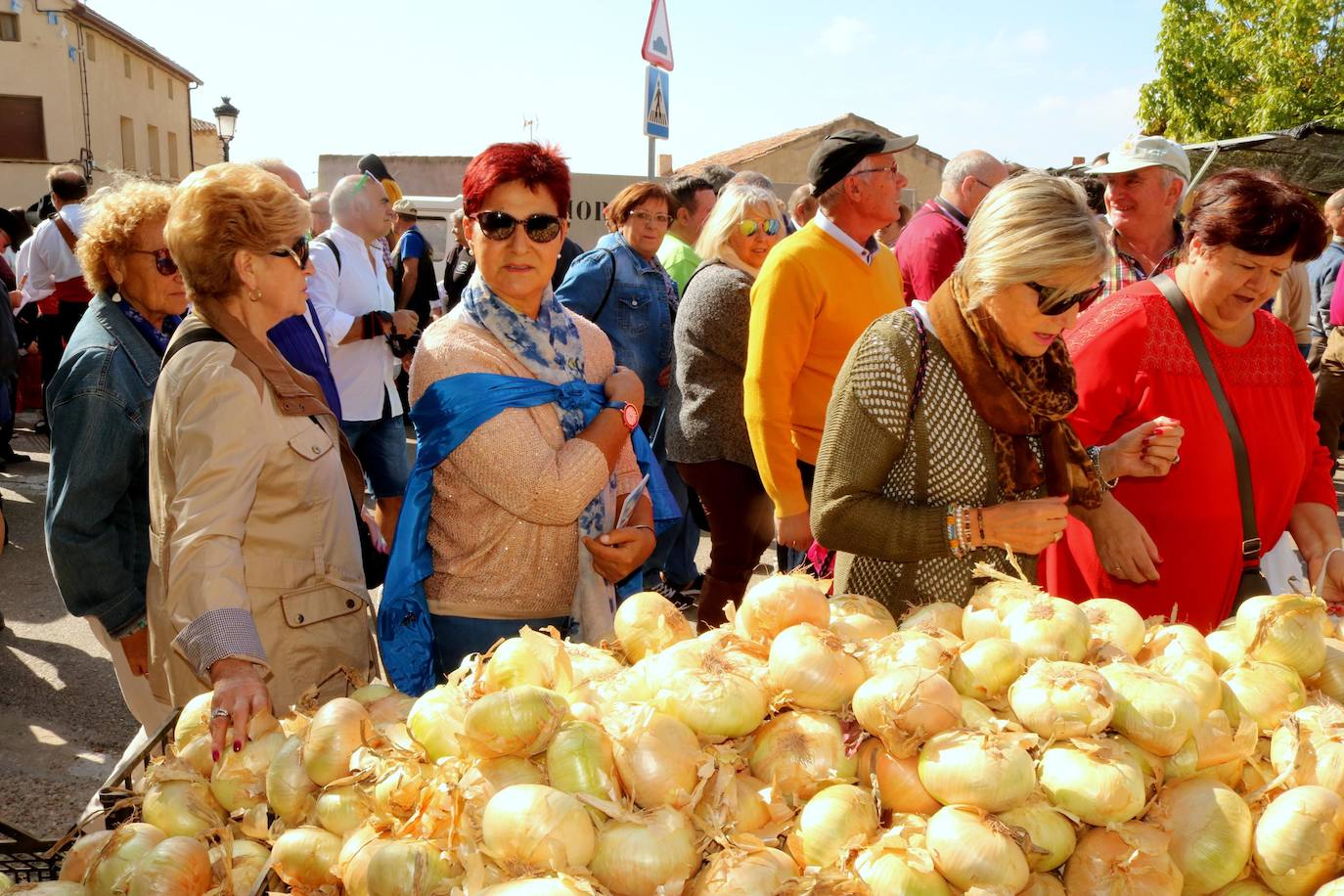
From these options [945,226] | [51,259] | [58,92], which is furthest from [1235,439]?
[58,92]

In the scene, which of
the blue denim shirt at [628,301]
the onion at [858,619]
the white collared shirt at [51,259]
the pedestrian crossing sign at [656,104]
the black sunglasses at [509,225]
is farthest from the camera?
the white collared shirt at [51,259]

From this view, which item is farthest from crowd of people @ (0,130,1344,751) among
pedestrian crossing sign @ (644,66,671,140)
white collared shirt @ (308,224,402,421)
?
pedestrian crossing sign @ (644,66,671,140)

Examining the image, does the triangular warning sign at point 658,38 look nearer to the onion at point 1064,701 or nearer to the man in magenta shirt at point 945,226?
the man in magenta shirt at point 945,226

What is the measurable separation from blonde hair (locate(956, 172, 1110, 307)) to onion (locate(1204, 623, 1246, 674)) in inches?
27.8

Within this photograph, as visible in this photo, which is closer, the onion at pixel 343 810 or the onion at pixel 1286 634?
A: the onion at pixel 343 810

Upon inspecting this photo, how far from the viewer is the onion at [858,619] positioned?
5.87ft

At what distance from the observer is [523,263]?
88.2 inches

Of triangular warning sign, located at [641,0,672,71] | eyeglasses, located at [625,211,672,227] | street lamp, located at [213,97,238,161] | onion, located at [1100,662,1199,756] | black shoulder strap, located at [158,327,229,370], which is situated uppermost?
street lamp, located at [213,97,238,161]

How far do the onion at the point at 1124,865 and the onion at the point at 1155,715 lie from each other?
0.12 metres

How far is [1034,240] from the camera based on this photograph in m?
1.98

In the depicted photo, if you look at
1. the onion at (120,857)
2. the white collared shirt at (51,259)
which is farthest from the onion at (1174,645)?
the white collared shirt at (51,259)

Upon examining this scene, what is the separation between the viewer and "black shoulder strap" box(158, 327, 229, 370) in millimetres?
1973

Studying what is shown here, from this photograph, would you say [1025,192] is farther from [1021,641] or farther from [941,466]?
[1021,641]

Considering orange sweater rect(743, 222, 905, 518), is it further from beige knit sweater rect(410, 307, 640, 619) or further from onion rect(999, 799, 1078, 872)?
onion rect(999, 799, 1078, 872)
